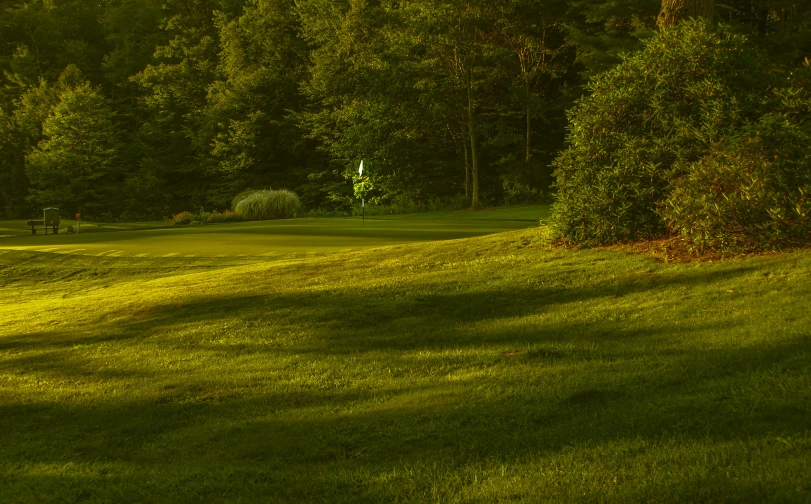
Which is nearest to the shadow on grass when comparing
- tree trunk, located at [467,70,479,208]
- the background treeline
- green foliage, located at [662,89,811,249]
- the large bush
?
green foliage, located at [662,89,811,249]

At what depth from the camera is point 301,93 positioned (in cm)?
5188

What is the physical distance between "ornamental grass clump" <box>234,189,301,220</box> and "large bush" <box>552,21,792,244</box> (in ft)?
82.3

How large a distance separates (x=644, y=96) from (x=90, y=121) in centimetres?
4904

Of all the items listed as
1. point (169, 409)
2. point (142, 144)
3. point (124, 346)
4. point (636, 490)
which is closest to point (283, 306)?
point (124, 346)

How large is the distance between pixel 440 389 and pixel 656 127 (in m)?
6.59

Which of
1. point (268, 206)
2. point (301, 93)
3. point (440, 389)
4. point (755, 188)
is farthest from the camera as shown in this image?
point (301, 93)

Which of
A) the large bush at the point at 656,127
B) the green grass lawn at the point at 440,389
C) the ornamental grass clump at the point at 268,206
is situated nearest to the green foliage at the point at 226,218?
the ornamental grass clump at the point at 268,206

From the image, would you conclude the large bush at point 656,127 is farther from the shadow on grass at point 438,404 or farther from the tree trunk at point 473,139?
the tree trunk at point 473,139

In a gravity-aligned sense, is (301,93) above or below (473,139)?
above

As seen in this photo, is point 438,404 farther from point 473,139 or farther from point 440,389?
point 473,139

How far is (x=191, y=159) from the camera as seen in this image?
58156 millimetres

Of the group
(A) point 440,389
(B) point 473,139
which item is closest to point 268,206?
(B) point 473,139

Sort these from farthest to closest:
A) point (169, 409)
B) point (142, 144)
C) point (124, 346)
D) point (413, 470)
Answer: point (142, 144)
point (124, 346)
point (169, 409)
point (413, 470)

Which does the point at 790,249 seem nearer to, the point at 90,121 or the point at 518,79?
the point at 518,79
